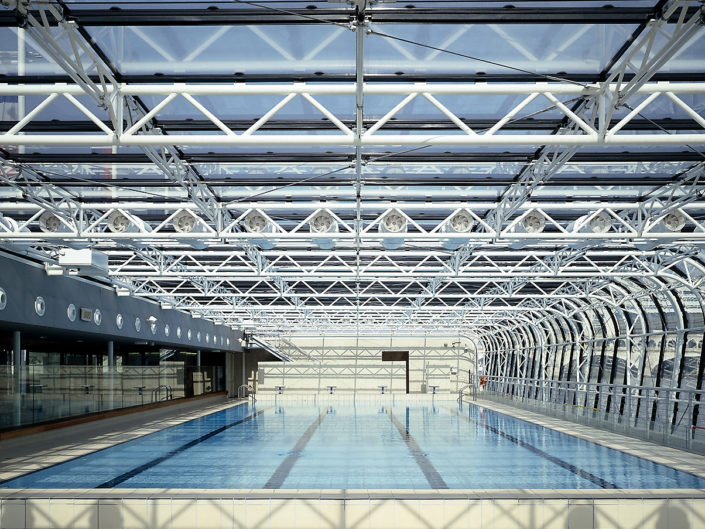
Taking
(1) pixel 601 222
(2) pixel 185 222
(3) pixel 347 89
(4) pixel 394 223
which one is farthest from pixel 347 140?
(1) pixel 601 222

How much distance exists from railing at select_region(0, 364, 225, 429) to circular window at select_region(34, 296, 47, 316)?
51.2 inches

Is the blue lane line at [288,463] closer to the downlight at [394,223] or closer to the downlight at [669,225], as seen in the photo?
the downlight at [394,223]

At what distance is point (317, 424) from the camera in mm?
22938

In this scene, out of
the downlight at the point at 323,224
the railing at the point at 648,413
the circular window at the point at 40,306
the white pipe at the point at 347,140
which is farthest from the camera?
the circular window at the point at 40,306

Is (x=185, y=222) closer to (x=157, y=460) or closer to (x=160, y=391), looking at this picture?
(x=157, y=460)

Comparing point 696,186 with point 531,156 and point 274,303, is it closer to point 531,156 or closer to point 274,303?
point 531,156

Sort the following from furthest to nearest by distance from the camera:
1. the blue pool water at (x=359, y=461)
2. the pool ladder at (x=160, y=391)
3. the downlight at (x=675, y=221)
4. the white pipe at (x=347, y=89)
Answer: the pool ladder at (x=160, y=391), the downlight at (x=675, y=221), the blue pool water at (x=359, y=461), the white pipe at (x=347, y=89)

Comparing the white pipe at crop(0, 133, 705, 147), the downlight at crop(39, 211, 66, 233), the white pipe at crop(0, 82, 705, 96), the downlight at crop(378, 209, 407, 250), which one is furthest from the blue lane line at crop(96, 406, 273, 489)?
the white pipe at crop(0, 82, 705, 96)

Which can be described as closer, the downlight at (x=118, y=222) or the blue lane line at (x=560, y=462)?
the blue lane line at (x=560, y=462)

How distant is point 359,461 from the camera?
14.1 metres

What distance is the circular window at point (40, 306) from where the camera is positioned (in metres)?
17.5

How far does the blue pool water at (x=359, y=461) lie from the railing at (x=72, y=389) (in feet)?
7.80

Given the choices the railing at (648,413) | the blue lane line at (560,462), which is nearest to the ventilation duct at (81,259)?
Result: the blue lane line at (560,462)

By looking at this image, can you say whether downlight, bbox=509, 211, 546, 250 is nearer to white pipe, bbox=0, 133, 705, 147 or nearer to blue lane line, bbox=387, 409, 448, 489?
blue lane line, bbox=387, 409, 448, 489
